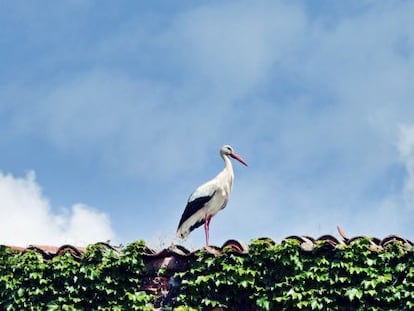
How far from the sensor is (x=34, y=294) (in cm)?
852

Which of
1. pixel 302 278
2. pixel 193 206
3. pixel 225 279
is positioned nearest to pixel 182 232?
pixel 193 206

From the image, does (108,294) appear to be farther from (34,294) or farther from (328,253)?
(328,253)

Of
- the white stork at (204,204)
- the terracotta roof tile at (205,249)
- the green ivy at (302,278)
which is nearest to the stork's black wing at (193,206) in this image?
the white stork at (204,204)

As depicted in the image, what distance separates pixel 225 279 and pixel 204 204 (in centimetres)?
246

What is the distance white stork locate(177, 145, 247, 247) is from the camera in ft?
33.4

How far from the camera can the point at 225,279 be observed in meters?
7.85

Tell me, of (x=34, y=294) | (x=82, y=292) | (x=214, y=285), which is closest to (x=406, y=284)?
(x=214, y=285)

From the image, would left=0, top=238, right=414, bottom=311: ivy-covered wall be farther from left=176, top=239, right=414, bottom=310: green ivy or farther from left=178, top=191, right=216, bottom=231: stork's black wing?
left=178, top=191, right=216, bottom=231: stork's black wing

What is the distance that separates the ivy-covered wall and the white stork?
6.22ft

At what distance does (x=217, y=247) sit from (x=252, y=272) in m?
0.50

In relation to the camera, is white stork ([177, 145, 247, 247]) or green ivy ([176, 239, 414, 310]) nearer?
green ivy ([176, 239, 414, 310])

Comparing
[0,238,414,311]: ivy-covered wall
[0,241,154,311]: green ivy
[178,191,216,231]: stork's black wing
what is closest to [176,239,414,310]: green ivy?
[0,238,414,311]: ivy-covered wall

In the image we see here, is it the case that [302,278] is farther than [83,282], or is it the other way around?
[83,282]

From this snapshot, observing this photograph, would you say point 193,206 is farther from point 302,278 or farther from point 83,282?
point 302,278
